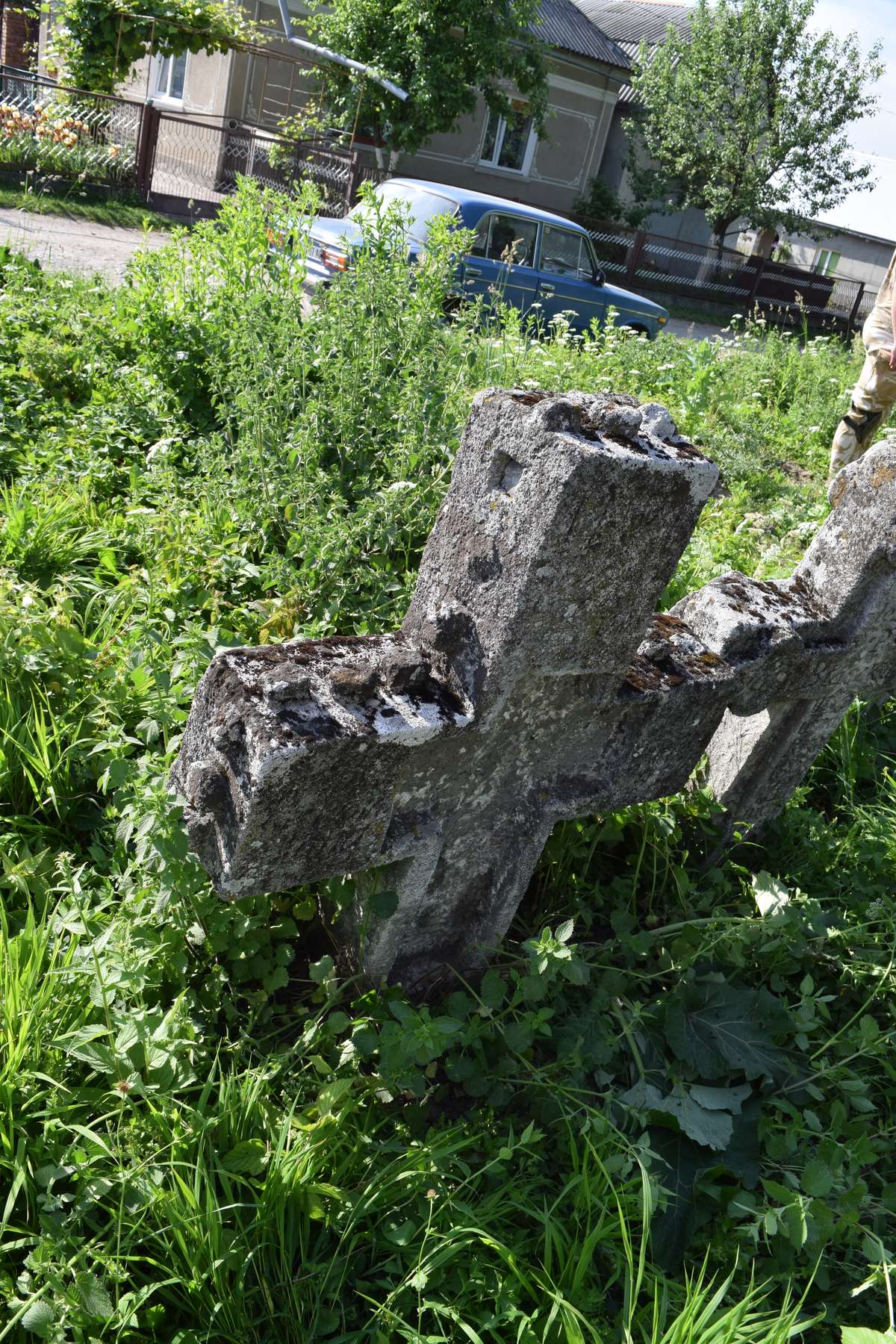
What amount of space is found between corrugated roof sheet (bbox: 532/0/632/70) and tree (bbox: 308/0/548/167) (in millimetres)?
4938

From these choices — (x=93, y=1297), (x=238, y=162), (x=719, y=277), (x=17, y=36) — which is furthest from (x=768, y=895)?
(x=17, y=36)

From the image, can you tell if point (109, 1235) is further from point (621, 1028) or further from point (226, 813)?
point (621, 1028)

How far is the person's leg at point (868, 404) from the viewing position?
18.6ft

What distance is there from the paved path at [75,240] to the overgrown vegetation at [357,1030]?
518 cm

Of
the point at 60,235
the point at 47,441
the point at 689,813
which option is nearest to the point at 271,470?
the point at 47,441

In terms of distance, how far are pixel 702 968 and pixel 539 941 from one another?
0.57 metres

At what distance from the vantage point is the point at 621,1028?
2225mm

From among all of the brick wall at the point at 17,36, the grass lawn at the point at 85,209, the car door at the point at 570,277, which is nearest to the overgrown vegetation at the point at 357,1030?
the car door at the point at 570,277

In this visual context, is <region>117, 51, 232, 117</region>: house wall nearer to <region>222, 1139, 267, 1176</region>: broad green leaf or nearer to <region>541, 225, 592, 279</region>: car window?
<region>541, 225, 592, 279</region>: car window

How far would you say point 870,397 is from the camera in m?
5.76

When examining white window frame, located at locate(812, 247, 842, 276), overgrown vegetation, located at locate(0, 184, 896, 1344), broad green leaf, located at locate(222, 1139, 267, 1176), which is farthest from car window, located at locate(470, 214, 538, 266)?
white window frame, located at locate(812, 247, 842, 276)

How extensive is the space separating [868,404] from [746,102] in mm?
20456

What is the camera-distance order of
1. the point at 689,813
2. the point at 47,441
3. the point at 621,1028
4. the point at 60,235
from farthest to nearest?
the point at 60,235
the point at 47,441
the point at 689,813
the point at 621,1028

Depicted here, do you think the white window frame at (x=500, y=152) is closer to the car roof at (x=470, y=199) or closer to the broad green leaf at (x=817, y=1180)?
the car roof at (x=470, y=199)
